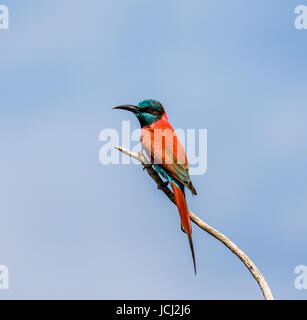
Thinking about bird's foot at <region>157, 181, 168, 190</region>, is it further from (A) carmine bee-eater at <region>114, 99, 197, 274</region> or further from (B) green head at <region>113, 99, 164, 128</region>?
(B) green head at <region>113, 99, 164, 128</region>

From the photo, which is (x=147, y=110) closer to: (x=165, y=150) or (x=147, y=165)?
(x=165, y=150)

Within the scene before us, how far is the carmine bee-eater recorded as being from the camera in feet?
24.0

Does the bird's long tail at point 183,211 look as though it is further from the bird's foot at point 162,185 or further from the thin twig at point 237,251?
the bird's foot at point 162,185

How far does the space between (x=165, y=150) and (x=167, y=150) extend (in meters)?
0.03

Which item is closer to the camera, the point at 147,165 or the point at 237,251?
the point at 237,251

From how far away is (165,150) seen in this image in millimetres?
7922

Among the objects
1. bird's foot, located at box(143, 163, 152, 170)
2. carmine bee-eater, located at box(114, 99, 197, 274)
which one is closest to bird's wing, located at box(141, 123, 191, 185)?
carmine bee-eater, located at box(114, 99, 197, 274)

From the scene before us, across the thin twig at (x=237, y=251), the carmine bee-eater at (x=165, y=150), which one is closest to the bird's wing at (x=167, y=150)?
the carmine bee-eater at (x=165, y=150)

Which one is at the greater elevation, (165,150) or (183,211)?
(165,150)

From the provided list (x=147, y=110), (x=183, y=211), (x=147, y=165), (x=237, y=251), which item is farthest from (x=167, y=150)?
(x=237, y=251)

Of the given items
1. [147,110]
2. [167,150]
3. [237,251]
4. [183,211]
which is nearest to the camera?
[237,251]
